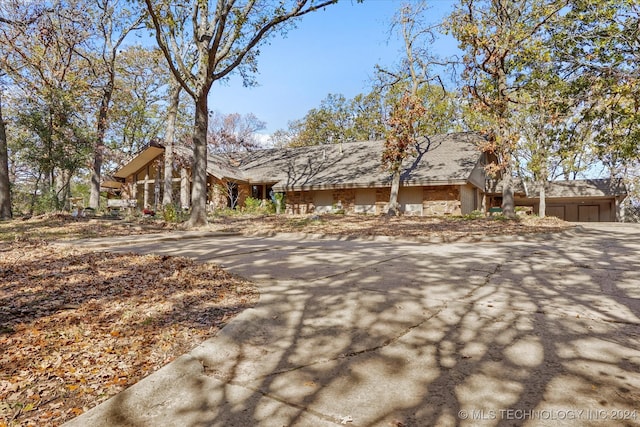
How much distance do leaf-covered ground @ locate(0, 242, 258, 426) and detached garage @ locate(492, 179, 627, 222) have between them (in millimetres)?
29700

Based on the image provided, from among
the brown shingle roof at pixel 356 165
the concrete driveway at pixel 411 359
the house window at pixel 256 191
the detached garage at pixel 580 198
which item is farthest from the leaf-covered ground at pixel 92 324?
the detached garage at pixel 580 198

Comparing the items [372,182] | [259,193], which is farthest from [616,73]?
[259,193]

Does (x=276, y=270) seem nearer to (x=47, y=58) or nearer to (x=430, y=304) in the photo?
(x=430, y=304)

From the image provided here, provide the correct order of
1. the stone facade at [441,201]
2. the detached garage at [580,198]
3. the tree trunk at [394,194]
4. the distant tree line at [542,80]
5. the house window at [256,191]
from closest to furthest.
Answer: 1. the distant tree line at [542,80]
2. the tree trunk at [394,194]
3. the stone facade at [441,201]
4. the house window at [256,191]
5. the detached garage at [580,198]

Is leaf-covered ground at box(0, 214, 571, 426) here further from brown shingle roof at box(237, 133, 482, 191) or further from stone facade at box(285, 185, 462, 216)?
stone facade at box(285, 185, 462, 216)

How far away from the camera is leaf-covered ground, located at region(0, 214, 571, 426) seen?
2.05 metres

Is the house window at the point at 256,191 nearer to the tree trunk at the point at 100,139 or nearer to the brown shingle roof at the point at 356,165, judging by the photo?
the brown shingle roof at the point at 356,165

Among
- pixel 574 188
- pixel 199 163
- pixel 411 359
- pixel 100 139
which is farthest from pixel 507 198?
pixel 100 139

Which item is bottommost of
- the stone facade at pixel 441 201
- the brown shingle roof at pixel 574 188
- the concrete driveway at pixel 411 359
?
the concrete driveway at pixel 411 359

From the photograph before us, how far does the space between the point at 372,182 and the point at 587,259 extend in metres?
15.5

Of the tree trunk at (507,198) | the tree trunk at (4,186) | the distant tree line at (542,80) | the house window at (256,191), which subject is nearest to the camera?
the distant tree line at (542,80)

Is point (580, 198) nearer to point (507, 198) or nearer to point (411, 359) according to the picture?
point (507, 198)

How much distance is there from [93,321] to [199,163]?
32.0ft

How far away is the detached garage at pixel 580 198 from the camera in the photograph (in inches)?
1183
